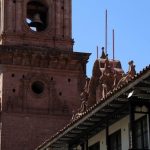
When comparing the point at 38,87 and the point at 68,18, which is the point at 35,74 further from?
the point at 68,18

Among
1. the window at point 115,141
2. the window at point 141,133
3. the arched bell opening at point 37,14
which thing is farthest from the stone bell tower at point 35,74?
the window at point 141,133

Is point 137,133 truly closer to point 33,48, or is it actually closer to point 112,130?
point 112,130

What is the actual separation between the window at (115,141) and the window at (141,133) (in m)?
2.71

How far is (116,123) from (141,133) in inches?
133

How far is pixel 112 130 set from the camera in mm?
34656

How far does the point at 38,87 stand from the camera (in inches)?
2484

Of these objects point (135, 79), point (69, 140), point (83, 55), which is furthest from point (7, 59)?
point (135, 79)

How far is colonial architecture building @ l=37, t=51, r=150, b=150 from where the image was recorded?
2970cm

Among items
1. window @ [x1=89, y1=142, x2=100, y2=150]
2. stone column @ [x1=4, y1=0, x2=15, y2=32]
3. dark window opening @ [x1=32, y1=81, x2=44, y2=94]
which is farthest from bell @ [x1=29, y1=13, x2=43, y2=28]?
window @ [x1=89, y1=142, x2=100, y2=150]

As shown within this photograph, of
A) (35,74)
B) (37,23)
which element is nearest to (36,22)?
(37,23)

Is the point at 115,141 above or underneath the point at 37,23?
underneath

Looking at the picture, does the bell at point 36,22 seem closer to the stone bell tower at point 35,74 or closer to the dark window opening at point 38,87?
the stone bell tower at point 35,74

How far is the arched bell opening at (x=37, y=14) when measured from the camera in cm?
6431

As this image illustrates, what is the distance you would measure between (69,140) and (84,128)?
3732 mm
